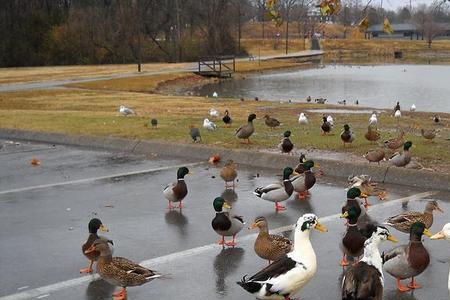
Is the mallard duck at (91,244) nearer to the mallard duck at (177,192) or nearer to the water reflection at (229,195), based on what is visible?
the mallard duck at (177,192)

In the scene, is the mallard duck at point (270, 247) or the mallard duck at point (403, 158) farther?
the mallard duck at point (403, 158)

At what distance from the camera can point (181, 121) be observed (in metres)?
22.2

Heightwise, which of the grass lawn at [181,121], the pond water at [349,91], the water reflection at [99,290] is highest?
the water reflection at [99,290]

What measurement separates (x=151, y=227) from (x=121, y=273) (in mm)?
2852

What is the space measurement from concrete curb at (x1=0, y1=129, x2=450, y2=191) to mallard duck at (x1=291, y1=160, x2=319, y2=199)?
64.0 inches

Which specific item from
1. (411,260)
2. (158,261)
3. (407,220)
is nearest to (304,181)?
(407,220)

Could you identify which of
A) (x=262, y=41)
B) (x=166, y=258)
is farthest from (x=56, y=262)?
(x=262, y=41)

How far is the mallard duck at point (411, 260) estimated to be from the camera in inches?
276

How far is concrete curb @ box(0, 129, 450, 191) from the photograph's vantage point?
1212cm

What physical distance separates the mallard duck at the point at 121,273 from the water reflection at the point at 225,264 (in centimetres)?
74

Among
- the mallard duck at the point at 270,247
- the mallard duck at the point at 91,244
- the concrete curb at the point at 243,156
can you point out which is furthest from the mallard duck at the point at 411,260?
the concrete curb at the point at 243,156

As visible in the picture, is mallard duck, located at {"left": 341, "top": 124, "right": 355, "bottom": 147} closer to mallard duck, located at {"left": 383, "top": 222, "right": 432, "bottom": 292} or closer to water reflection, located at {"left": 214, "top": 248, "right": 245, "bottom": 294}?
water reflection, located at {"left": 214, "top": 248, "right": 245, "bottom": 294}

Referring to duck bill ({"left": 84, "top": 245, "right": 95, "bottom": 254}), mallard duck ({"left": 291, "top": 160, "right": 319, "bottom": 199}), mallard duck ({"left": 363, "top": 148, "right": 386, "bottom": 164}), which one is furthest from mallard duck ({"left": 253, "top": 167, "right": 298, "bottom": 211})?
duck bill ({"left": 84, "top": 245, "right": 95, "bottom": 254})

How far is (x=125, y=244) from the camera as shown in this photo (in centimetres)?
898
